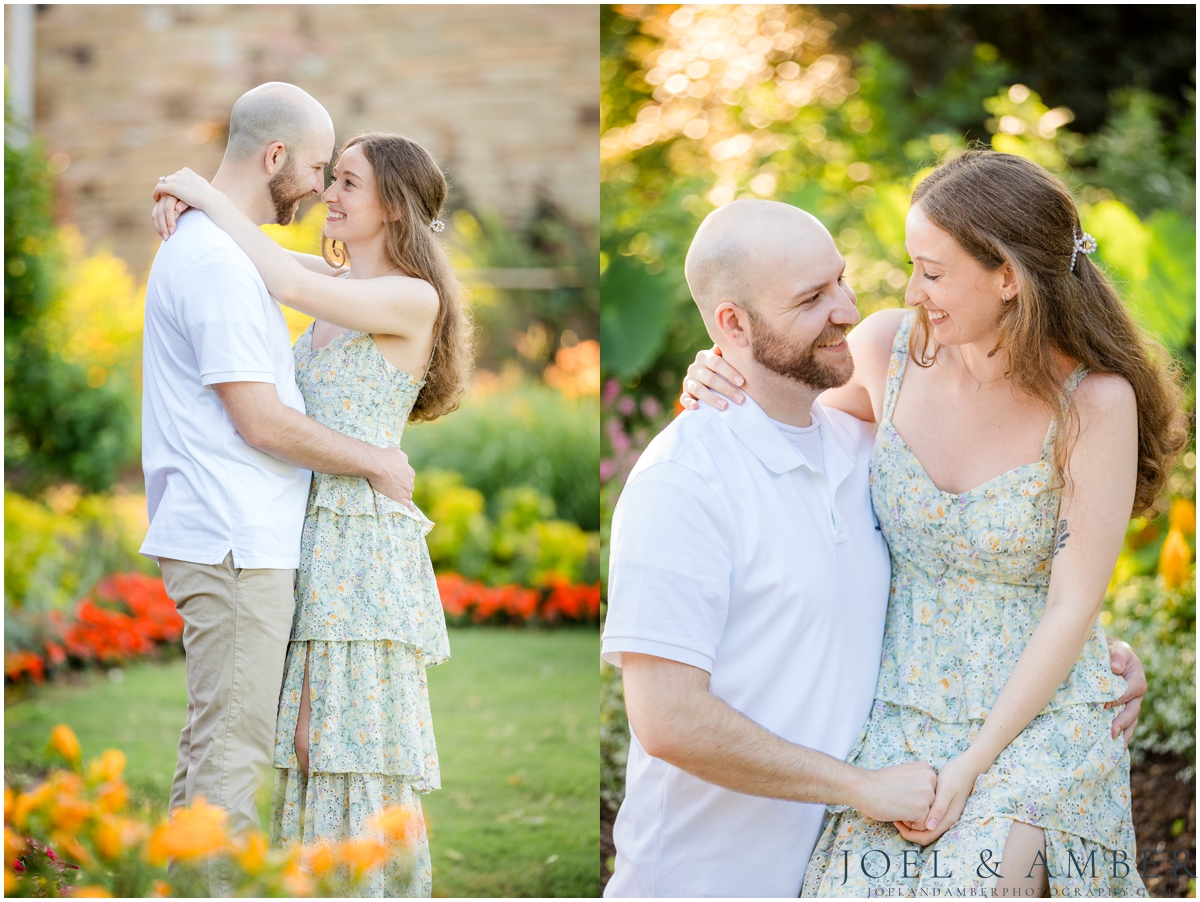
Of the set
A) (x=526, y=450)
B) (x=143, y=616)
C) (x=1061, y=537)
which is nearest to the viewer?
(x=1061, y=537)

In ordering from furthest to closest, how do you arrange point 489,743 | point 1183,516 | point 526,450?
point 526,450, point 489,743, point 1183,516

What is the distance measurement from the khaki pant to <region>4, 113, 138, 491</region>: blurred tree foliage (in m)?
3.19

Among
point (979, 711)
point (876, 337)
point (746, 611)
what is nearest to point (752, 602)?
point (746, 611)

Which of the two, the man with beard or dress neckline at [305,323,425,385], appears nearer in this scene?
the man with beard

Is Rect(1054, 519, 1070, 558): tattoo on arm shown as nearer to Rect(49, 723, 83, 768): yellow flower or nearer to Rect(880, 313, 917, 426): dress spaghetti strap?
Rect(880, 313, 917, 426): dress spaghetti strap

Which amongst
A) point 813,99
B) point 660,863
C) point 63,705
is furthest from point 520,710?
point 813,99

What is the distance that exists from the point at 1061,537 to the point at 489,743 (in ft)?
8.36

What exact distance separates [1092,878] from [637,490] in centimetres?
115

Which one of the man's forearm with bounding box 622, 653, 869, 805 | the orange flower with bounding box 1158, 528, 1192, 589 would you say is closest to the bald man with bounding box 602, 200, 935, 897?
the man's forearm with bounding box 622, 653, 869, 805

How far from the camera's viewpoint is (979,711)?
6.75 ft

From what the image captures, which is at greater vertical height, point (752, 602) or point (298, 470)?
point (298, 470)

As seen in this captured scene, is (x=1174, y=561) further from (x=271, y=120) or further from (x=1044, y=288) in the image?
(x=271, y=120)

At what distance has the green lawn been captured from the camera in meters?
3.02

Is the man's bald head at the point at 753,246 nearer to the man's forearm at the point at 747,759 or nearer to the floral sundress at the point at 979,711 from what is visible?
the floral sundress at the point at 979,711
